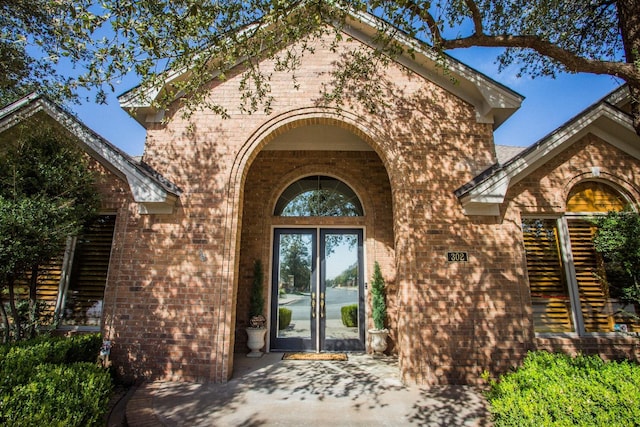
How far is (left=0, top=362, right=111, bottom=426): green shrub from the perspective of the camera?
293cm

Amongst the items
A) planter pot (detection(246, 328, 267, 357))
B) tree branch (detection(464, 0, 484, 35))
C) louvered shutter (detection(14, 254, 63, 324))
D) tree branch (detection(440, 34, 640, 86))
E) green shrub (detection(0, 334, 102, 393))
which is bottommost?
planter pot (detection(246, 328, 267, 357))

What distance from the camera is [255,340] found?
7023 millimetres

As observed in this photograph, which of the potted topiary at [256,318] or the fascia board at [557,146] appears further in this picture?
the potted topiary at [256,318]

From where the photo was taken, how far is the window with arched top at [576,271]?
563 cm

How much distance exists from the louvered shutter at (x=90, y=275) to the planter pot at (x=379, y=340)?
18.2 feet

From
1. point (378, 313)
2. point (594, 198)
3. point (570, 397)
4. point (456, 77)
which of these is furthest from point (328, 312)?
point (594, 198)

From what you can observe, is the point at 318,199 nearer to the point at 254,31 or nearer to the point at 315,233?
the point at 315,233

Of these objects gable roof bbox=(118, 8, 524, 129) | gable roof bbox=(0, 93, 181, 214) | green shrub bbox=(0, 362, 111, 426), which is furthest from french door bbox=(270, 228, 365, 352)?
green shrub bbox=(0, 362, 111, 426)

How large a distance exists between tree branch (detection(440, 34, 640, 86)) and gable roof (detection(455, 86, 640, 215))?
1210 mm

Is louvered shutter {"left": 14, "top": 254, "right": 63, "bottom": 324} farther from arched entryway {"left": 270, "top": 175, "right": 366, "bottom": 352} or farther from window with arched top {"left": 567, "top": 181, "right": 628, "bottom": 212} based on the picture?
window with arched top {"left": 567, "top": 181, "right": 628, "bottom": 212}

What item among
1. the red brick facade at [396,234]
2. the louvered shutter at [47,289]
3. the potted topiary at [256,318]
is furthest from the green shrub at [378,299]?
the louvered shutter at [47,289]

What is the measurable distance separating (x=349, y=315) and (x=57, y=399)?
5.62 m

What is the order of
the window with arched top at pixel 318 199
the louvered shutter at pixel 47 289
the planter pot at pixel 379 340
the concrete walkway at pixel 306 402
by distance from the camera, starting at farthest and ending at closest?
the window with arched top at pixel 318 199, the planter pot at pixel 379 340, the louvered shutter at pixel 47 289, the concrete walkway at pixel 306 402

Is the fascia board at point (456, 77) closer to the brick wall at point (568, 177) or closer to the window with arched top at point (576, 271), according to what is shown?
the brick wall at point (568, 177)
